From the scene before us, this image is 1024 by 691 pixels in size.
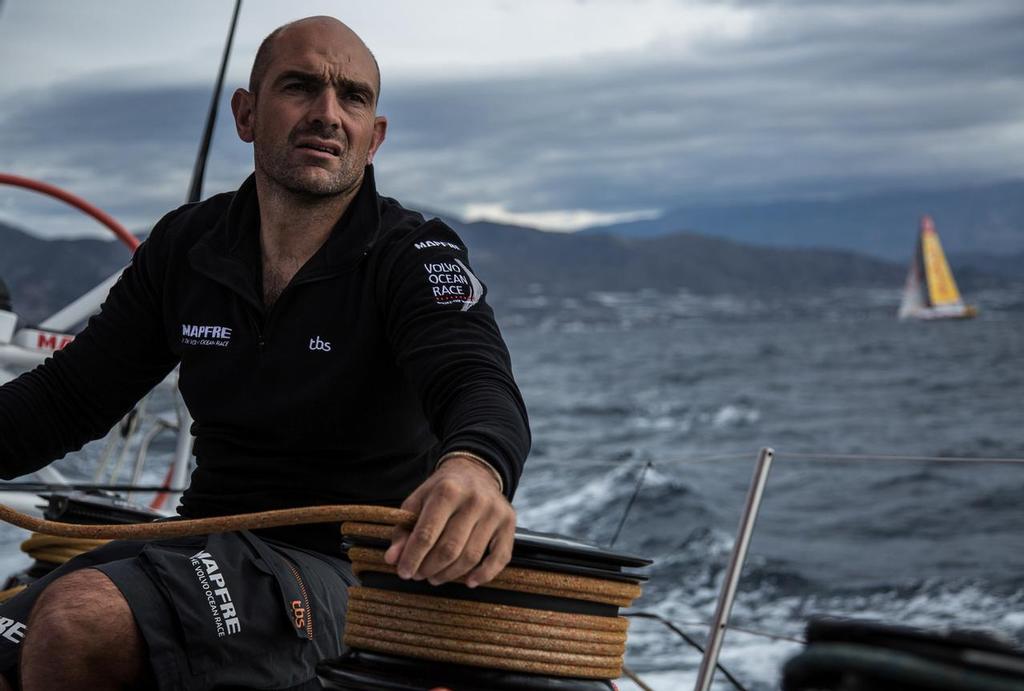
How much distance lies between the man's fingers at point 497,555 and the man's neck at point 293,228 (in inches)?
25.4

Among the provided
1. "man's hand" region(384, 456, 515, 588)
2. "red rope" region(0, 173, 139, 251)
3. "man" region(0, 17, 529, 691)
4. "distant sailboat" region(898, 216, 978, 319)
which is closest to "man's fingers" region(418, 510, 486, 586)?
"man's hand" region(384, 456, 515, 588)

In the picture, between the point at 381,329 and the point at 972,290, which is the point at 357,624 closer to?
the point at 381,329

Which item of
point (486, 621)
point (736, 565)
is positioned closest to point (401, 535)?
point (486, 621)

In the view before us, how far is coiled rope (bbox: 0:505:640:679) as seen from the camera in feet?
3.51

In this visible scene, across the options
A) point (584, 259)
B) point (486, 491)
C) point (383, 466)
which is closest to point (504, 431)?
point (486, 491)

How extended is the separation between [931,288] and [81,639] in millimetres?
52022

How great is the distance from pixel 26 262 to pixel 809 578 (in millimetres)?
7635

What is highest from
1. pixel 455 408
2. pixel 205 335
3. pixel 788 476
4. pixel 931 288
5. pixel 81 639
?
pixel 931 288

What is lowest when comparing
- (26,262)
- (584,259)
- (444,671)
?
(444,671)

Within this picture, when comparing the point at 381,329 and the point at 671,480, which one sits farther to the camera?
the point at 671,480

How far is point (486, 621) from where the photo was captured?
3.51 feet

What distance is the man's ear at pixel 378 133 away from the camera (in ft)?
5.48

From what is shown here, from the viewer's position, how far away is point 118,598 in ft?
4.09

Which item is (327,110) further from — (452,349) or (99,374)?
(99,374)
